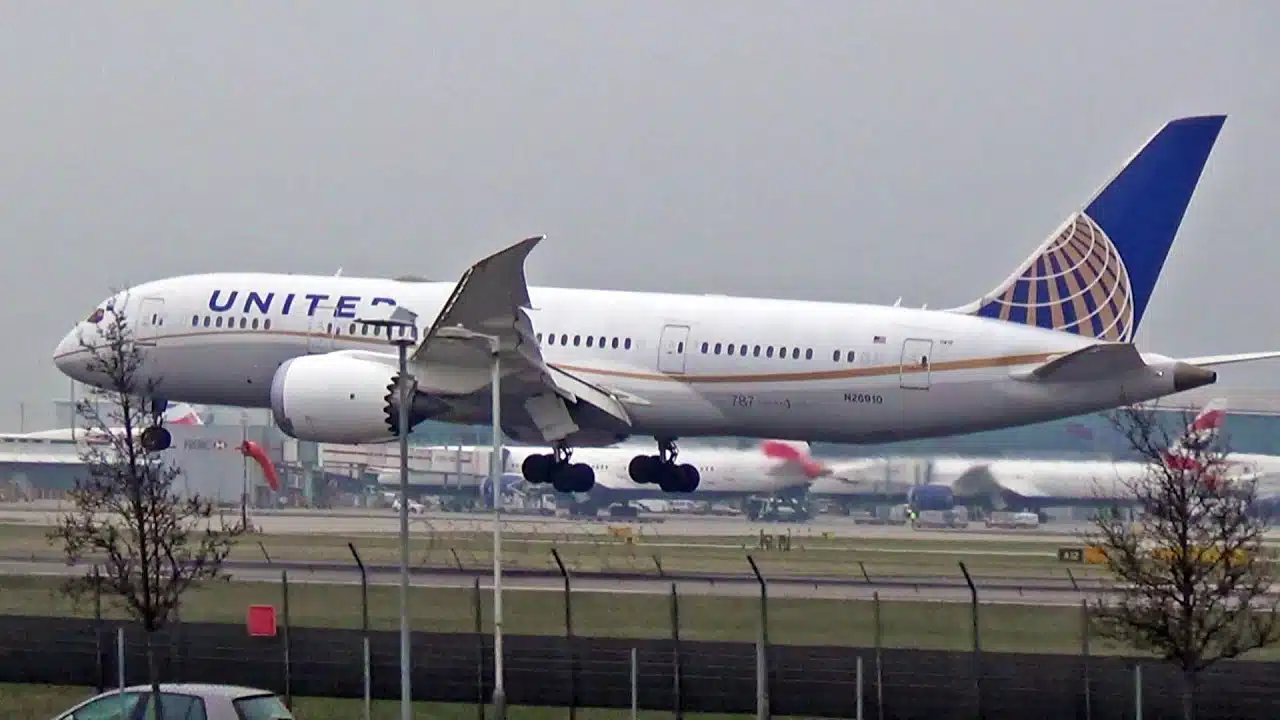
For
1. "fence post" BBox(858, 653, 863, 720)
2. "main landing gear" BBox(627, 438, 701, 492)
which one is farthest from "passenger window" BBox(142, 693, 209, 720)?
"main landing gear" BBox(627, 438, 701, 492)

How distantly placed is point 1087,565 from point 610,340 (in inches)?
508

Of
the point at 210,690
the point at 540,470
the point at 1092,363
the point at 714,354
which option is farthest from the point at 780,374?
the point at 210,690

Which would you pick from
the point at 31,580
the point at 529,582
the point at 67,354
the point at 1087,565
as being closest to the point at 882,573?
the point at 1087,565

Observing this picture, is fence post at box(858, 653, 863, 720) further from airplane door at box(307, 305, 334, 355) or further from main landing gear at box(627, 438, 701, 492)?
airplane door at box(307, 305, 334, 355)

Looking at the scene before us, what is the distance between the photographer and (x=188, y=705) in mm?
27422

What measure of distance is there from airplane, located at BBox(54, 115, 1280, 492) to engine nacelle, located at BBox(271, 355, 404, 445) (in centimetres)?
4

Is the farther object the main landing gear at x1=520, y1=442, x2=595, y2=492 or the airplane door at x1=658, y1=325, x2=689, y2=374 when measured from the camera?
the main landing gear at x1=520, y1=442, x2=595, y2=492

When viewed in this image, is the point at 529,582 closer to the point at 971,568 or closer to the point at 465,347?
the point at 465,347

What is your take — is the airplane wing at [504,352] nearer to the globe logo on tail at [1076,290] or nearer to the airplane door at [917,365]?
the airplane door at [917,365]

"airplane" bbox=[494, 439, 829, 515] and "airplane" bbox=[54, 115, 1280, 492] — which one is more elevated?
"airplane" bbox=[54, 115, 1280, 492]

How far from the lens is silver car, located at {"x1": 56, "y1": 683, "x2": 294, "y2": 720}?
1069 inches

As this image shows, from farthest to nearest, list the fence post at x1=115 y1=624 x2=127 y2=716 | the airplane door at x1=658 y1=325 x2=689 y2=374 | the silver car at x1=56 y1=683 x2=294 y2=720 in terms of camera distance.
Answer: the airplane door at x1=658 y1=325 x2=689 y2=374 < the fence post at x1=115 y1=624 x2=127 y2=716 < the silver car at x1=56 y1=683 x2=294 y2=720

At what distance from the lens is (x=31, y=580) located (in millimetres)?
43594

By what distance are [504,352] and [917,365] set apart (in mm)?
9617
